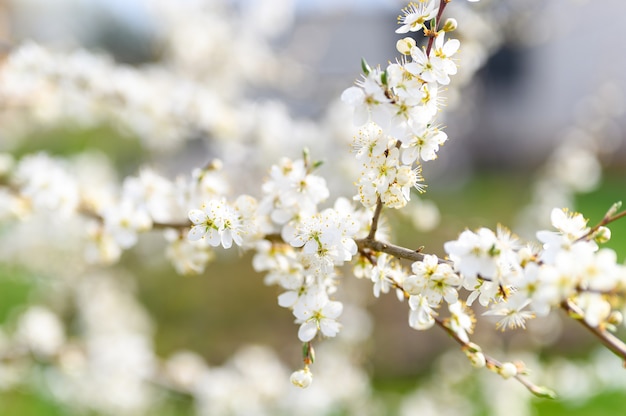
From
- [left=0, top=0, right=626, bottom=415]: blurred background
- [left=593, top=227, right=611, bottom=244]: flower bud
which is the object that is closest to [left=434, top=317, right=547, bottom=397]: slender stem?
[left=593, top=227, right=611, bottom=244]: flower bud

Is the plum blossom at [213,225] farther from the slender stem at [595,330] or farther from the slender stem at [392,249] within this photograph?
the slender stem at [595,330]

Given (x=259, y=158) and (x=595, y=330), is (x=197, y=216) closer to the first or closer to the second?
(x=595, y=330)

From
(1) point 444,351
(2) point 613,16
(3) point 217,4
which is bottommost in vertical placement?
(1) point 444,351

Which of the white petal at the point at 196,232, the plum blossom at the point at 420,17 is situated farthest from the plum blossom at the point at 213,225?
the plum blossom at the point at 420,17

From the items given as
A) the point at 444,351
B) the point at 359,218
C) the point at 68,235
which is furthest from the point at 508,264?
the point at 444,351

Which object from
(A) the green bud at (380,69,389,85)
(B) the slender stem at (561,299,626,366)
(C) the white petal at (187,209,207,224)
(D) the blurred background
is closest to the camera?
(B) the slender stem at (561,299,626,366)

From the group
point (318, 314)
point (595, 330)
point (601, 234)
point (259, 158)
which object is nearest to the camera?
point (595, 330)

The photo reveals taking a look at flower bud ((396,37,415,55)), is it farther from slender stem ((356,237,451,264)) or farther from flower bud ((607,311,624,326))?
flower bud ((607,311,624,326))

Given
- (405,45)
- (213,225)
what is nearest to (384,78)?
(405,45)

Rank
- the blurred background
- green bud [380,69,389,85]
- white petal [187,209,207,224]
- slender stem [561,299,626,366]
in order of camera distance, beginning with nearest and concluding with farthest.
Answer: slender stem [561,299,626,366], green bud [380,69,389,85], white petal [187,209,207,224], the blurred background

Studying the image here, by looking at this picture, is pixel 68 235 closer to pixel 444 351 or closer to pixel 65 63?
pixel 65 63

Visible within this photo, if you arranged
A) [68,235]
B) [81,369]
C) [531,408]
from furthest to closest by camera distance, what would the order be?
1. [531,408]
2. [68,235]
3. [81,369]
